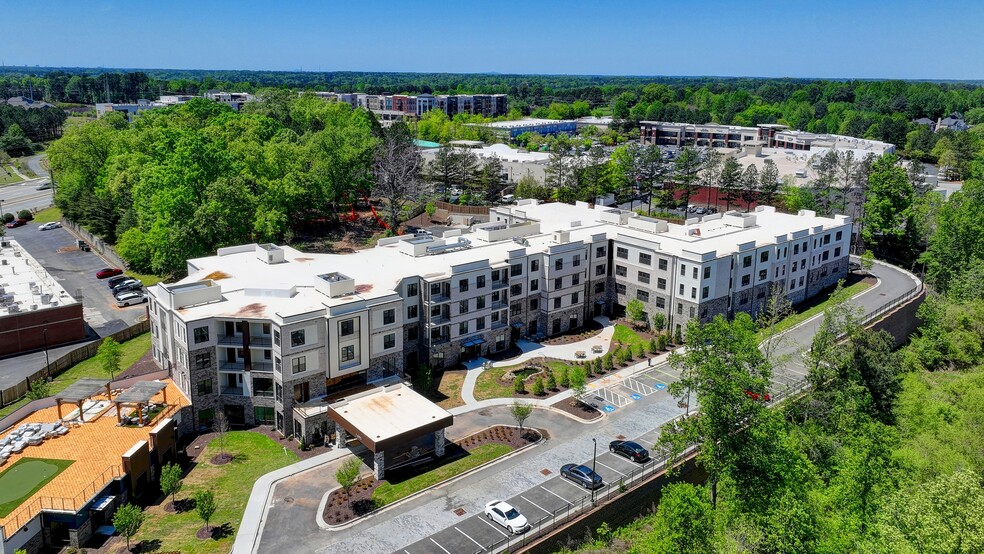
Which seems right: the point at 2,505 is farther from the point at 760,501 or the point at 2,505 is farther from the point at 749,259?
the point at 749,259

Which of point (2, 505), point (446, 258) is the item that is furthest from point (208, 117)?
point (2, 505)

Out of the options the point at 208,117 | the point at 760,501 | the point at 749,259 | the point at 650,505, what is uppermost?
the point at 208,117

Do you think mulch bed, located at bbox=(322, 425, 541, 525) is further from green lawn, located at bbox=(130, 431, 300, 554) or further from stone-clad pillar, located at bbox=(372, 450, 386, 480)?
green lawn, located at bbox=(130, 431, 300, 554)

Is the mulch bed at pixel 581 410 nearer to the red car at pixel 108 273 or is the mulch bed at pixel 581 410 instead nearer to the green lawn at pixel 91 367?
the green lawn at pixel 91 367

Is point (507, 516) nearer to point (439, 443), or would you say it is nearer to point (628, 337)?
point (439, 443)

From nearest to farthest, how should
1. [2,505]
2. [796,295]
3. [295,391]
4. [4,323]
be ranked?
1. [2,505]
2. [295,391]
3. [4,323]
4. [796,295]

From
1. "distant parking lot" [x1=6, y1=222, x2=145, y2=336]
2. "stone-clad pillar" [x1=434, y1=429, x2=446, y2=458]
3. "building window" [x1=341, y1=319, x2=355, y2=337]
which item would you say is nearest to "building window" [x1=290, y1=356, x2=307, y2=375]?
"building window" [x1=341, y1=319, x2=355, y2=337]

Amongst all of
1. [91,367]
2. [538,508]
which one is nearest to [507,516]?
[538,508]

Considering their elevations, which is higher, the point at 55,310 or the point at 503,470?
the point at 55,310
